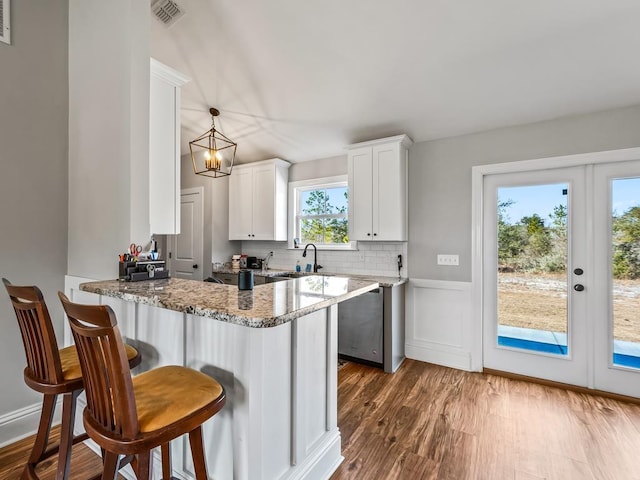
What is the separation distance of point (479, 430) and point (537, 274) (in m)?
1.61

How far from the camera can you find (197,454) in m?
1.15

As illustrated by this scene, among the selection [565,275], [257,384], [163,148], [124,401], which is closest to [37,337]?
[124,401]

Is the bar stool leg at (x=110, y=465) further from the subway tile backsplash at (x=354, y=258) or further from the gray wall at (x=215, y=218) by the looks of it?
the gray wall at (x=215, y=218)

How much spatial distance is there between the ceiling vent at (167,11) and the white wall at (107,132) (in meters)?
0.52

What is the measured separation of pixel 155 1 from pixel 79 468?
11.1ft

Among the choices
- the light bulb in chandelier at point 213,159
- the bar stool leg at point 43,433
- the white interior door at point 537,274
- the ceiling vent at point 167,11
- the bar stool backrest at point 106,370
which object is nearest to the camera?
the bar stool backrest at point 106,370

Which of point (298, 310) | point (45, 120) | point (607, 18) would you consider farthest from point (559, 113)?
point (45, 120)

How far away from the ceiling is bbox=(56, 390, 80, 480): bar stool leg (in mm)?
2852

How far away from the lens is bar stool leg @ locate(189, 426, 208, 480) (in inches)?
44.8

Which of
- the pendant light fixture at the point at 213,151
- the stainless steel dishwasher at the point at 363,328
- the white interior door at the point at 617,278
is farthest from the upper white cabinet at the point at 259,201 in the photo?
the white interior door at the point at 617,278

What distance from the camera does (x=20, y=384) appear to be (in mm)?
2076

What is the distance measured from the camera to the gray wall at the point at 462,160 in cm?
260

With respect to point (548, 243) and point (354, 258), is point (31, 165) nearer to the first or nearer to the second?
point (354, 258)

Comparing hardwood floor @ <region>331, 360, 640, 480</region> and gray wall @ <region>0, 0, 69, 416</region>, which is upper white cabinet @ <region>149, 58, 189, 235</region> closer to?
gray wall @ <region>0, 0, 69, 416</region>
